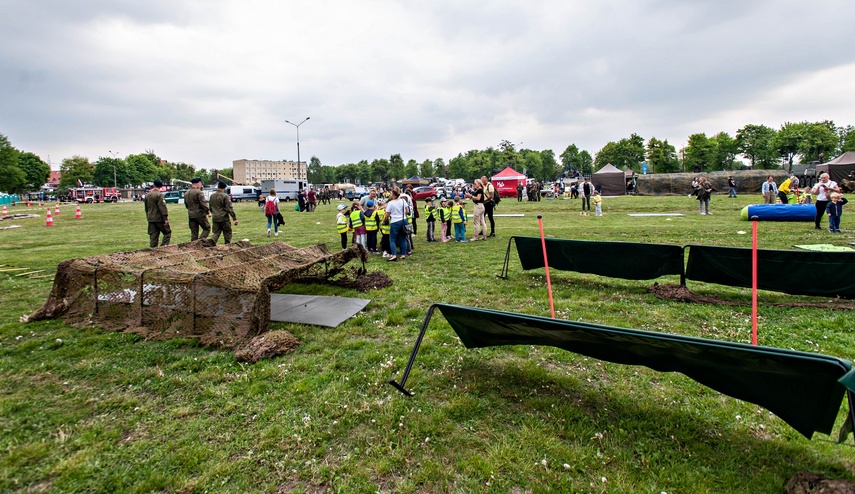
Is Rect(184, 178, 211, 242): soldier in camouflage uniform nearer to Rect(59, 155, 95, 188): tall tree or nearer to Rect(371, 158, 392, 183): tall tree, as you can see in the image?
Rect(59, 155, 95, 188): tall tree

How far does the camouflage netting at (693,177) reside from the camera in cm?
3378

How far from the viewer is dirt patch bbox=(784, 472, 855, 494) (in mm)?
2221

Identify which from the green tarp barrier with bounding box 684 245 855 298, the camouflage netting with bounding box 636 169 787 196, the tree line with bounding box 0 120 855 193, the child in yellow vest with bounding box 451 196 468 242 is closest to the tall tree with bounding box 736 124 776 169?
the tree line with bounding box 0 120 855 193

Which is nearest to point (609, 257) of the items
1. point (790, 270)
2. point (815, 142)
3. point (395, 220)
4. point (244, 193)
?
point (790, 270)

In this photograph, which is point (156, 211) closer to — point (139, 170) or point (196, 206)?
point (196, 206)

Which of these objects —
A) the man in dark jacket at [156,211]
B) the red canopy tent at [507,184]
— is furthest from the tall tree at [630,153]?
the man in dark jacket at [156,211]

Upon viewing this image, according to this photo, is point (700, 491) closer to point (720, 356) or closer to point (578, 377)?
point (720, 356)

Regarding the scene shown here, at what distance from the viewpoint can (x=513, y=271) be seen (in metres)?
8.45

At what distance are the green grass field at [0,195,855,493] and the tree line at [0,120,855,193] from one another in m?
39.0

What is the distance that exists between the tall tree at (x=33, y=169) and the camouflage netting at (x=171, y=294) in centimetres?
11167

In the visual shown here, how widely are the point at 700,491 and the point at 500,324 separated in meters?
1.62

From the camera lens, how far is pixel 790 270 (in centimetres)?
589

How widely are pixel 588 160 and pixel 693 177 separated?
342 feet

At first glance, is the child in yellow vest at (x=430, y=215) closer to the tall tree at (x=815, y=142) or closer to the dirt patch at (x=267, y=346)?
the dirt patch at (x=267, y=346)
